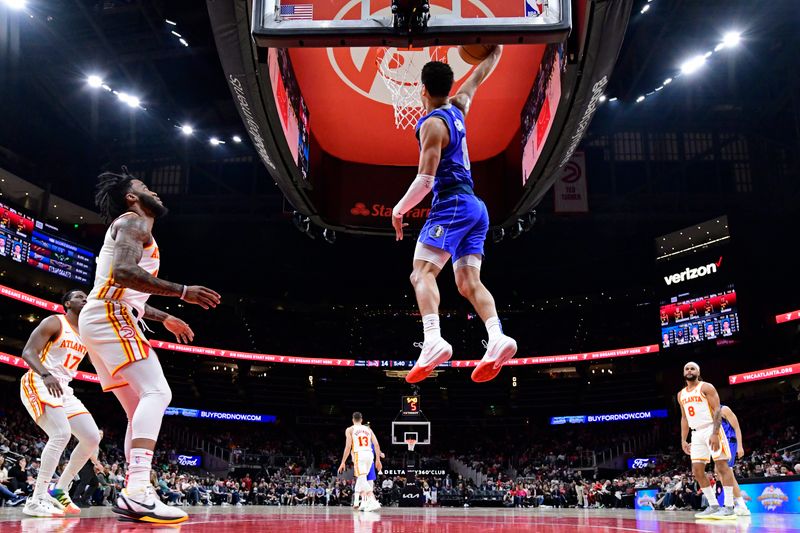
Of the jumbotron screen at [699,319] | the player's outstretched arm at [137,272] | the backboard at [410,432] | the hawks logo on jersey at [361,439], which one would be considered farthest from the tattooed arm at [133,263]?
the jumbotron screen at [699,319]

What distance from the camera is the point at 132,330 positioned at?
4219mm

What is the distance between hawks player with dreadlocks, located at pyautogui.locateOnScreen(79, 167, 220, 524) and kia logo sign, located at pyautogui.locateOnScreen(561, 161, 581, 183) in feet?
51.3

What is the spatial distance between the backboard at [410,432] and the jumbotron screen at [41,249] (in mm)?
12538

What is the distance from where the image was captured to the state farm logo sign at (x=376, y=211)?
8.19 meters

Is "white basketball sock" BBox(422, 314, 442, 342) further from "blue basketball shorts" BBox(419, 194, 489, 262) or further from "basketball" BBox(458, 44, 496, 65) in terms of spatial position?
"basketball" BBox(458, 44, 496, 65)

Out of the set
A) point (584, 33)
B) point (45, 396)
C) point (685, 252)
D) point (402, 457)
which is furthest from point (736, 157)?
point (45, 396)

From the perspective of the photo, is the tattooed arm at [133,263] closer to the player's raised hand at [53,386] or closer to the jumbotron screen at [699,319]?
the player's raised hand at [53,386]

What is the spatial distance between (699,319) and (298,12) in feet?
75.2

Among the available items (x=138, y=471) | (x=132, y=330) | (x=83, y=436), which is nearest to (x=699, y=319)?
(x=83, y=436)

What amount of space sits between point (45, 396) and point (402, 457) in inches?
944

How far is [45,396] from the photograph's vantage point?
645 cm

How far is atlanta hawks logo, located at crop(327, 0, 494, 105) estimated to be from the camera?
23.2ft

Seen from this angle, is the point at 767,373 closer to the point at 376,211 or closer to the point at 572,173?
the point at 572,173

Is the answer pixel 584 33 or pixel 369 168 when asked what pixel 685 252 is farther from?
pixel 584 33
